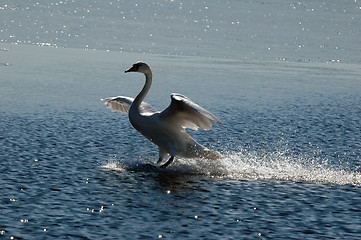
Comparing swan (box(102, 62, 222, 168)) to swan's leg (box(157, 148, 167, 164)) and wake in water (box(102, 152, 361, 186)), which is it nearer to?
swan's leg (box(157, 148, 167, 164))

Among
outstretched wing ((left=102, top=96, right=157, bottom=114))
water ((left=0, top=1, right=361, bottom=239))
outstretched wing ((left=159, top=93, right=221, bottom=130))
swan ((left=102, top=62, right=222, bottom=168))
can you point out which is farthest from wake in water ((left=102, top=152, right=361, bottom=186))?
outstretched wing ((left=102, top=96, right=157, bottom=114))

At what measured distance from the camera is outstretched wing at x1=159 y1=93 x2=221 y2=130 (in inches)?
523

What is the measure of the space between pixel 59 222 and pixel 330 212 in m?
5.26

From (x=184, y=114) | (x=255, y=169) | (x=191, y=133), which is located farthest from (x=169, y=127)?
(x=191, y=133)

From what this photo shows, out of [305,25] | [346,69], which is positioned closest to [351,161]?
[346,69]

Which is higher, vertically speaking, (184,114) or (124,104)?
(184,114)

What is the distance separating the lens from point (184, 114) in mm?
14250

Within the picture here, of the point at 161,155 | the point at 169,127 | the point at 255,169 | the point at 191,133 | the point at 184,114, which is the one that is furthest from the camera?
the point at 191,133

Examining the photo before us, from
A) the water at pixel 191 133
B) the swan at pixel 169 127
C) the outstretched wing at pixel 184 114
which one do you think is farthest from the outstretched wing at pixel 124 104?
the outstretched wing at pixel 184 114

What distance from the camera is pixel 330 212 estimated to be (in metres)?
11.7

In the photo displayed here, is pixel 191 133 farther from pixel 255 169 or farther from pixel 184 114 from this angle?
pixel 184 114

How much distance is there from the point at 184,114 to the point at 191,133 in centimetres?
527

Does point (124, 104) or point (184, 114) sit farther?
point (124, 104)

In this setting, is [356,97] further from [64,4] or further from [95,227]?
[64,4]
